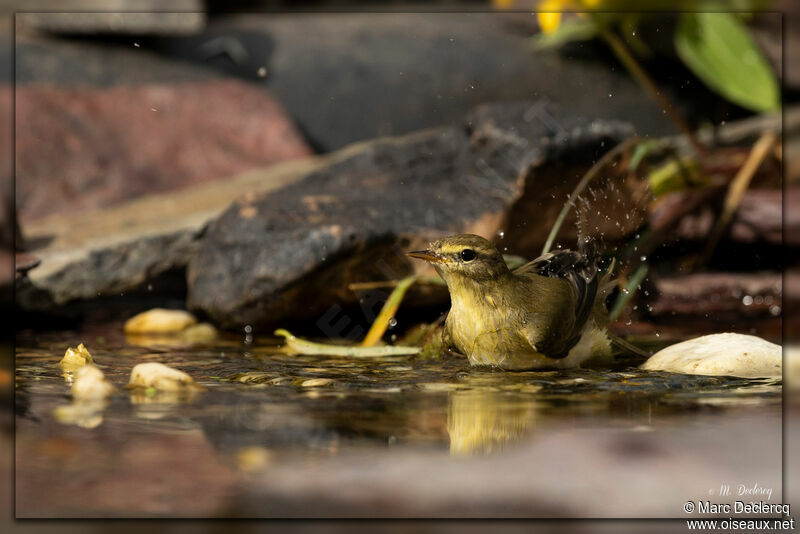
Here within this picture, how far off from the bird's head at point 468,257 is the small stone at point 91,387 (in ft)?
2.75

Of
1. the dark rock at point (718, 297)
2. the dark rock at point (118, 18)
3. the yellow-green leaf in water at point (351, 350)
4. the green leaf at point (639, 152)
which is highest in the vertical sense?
the dark rock at point (118, 18)

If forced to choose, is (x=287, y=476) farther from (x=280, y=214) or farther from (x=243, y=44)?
(x=243, y=44)

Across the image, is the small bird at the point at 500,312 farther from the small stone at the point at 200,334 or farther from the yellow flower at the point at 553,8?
the yellow flower at the point at 553,8

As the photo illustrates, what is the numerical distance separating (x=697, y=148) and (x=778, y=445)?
268 centimetres

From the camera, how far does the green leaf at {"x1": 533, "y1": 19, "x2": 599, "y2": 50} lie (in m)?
4.93

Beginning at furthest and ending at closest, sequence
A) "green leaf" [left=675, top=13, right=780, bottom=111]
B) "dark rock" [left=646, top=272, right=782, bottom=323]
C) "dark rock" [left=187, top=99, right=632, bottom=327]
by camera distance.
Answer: "green leaf" [left=675, top=13, right=780, bottom=111] → "dark rock" [left=646, top=272, right=782, bottom=323] → "dark rock" [left=187, top=99, right=632, bottom=327]

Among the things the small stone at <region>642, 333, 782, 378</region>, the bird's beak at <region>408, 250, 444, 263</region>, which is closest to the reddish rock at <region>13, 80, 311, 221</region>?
the bird's beak at <region>408, 250, 444, 263</region>

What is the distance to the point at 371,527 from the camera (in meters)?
1.22

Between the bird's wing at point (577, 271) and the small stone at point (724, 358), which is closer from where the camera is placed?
the small stone at point (724, 358)

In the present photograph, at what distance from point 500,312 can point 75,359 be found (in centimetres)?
117

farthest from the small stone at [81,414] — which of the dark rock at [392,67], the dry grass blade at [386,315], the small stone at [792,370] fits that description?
the dark rock at [392,67]

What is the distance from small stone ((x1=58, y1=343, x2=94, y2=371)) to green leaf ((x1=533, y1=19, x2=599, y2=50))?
10.3ft

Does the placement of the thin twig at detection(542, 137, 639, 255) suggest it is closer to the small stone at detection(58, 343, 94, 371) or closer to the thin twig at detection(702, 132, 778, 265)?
the thin twig at detection(702, 132, 778, 265)

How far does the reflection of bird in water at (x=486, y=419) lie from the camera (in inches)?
63.5
